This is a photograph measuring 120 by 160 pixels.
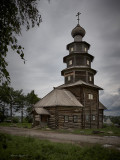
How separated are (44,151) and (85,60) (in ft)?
75.2

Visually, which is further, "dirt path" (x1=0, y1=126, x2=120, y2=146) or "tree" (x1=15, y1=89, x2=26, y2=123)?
"tree" (x1=15, y1=89, x2=26, y2=123)

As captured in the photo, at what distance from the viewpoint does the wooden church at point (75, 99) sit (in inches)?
860

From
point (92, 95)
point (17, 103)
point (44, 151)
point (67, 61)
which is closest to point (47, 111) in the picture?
point (92, 95)

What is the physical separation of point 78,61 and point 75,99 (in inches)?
338

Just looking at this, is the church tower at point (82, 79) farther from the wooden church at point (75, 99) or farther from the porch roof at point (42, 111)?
the porch roof at point (42, 111)

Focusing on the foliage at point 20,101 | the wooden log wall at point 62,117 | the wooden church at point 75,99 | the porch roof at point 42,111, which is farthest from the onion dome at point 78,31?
the foliage at point 20,101

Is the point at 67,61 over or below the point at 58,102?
over

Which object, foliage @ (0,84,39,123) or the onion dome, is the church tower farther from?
foliage @ (0,84,39,123)

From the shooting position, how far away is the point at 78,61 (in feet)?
89.4

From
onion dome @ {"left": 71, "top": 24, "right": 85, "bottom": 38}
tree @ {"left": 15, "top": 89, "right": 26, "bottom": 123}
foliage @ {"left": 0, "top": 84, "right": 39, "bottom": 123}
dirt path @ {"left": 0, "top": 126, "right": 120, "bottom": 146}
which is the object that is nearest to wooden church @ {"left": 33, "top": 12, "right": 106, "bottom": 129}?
onion dome @ {"left": 71, "top": 24, "right": 85, "bottom": 38}

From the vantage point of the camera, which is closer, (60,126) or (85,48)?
(60,126)

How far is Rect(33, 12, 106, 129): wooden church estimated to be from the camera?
21.8 meters

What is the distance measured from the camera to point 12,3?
3973mm

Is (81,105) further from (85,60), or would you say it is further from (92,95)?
(85,60)
